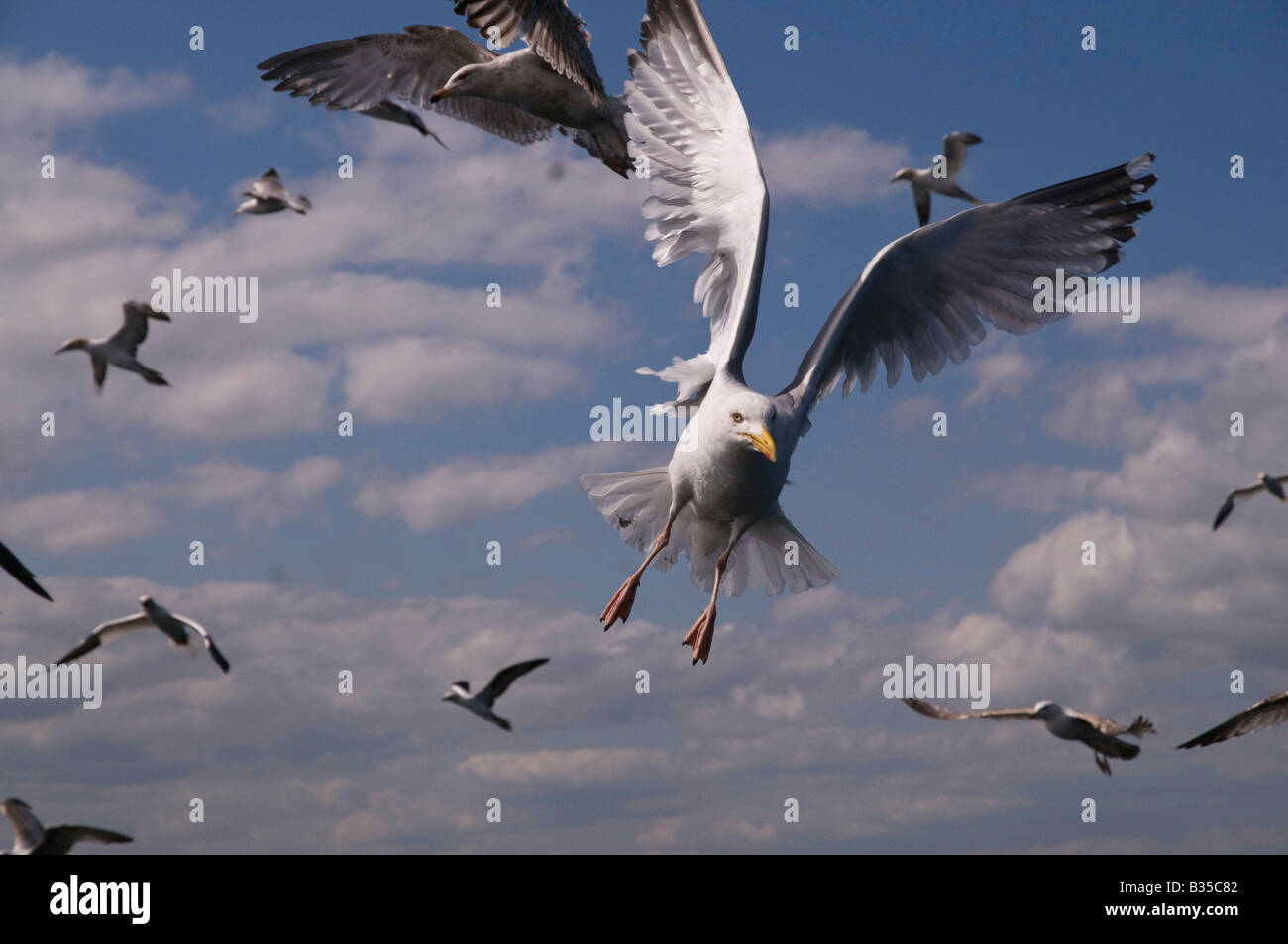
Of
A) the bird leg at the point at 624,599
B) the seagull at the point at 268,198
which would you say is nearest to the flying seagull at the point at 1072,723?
the bird leg at the point at 624,599

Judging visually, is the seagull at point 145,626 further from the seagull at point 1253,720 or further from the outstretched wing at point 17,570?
the seagull at point 1253,720

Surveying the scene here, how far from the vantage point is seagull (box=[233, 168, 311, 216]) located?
60.5 feet

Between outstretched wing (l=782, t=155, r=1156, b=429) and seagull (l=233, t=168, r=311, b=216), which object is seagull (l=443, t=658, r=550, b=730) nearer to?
outstretched wing (l=782, t=155, r=1156, b=429)

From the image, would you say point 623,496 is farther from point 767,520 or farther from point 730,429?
point 730,429

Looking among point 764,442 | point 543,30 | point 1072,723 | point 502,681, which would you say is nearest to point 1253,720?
point 1072,723

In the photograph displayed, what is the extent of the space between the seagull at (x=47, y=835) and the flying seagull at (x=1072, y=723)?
8354mm

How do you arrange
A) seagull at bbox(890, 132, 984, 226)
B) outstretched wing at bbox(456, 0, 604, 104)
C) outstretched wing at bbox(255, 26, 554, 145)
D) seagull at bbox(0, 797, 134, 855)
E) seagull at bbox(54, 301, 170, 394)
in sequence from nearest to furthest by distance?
seagull at bbox(0, 797, 134, 855)
outstretched wing at bbox(456, 0, 604, 104)
outstretched wing at bbox(255, 26, 554, 145)
seagull at bbox(54, 301, 170, 394)
seagull at bbox(890, 132, 984, 226)

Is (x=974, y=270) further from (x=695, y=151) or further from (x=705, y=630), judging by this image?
(x=705, y=630)

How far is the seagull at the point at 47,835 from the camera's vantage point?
12820 millimetres

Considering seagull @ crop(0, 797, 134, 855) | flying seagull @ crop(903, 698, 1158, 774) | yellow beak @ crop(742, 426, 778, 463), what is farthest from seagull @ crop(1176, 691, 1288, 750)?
seagull @ crop(0, 797, 134, 855)

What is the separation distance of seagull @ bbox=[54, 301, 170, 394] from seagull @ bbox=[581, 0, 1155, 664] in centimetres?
801

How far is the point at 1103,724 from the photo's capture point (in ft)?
42.5
